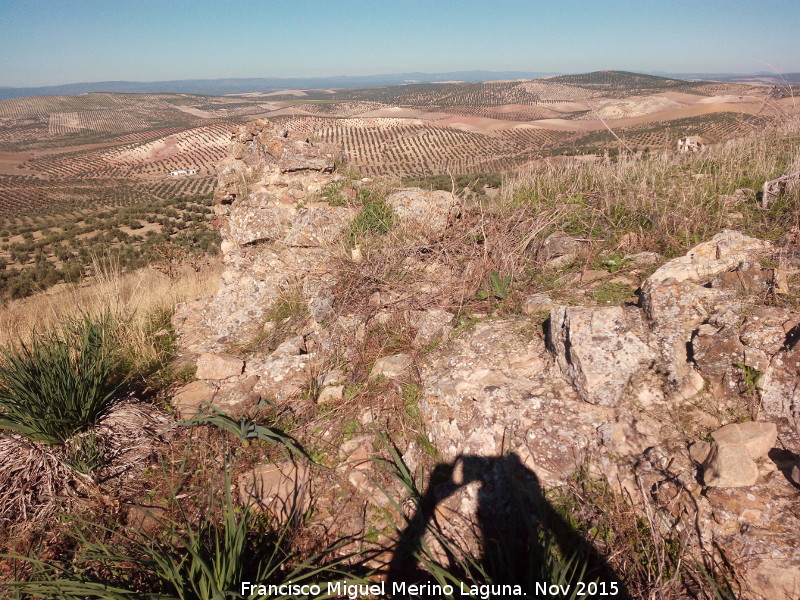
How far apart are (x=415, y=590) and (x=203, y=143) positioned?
86.4 metres

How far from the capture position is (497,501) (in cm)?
219

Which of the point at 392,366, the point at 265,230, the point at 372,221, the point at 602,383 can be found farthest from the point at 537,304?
the point at 265,230

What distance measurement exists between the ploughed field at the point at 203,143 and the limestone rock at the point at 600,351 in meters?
3.55

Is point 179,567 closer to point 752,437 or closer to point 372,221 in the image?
point 752,437

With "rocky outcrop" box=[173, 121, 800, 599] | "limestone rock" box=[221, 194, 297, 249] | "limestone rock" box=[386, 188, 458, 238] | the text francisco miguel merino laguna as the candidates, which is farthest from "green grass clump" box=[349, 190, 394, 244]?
the text francisco miguel merino laguna

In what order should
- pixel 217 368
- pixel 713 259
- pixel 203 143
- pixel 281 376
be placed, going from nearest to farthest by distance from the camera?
pixel 713 259, pixel 281 376, pixel 217 368, pixel 203 143

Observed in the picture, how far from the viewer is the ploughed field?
18.2 m

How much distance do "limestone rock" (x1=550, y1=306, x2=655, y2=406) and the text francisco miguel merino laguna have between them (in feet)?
3.27

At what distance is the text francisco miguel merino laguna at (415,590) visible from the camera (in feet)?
5.29

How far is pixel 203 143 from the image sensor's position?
243ft

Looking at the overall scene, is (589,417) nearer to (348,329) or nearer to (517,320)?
(517,320)

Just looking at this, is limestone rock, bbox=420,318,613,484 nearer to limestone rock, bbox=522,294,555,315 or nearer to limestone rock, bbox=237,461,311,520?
limestone rock, bbox=522,294,555,315

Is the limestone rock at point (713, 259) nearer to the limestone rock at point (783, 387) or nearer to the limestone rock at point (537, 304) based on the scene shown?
the limestone rock at point (537, 304)

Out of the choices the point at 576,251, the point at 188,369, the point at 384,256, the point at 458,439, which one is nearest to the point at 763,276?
the point at 576,251
